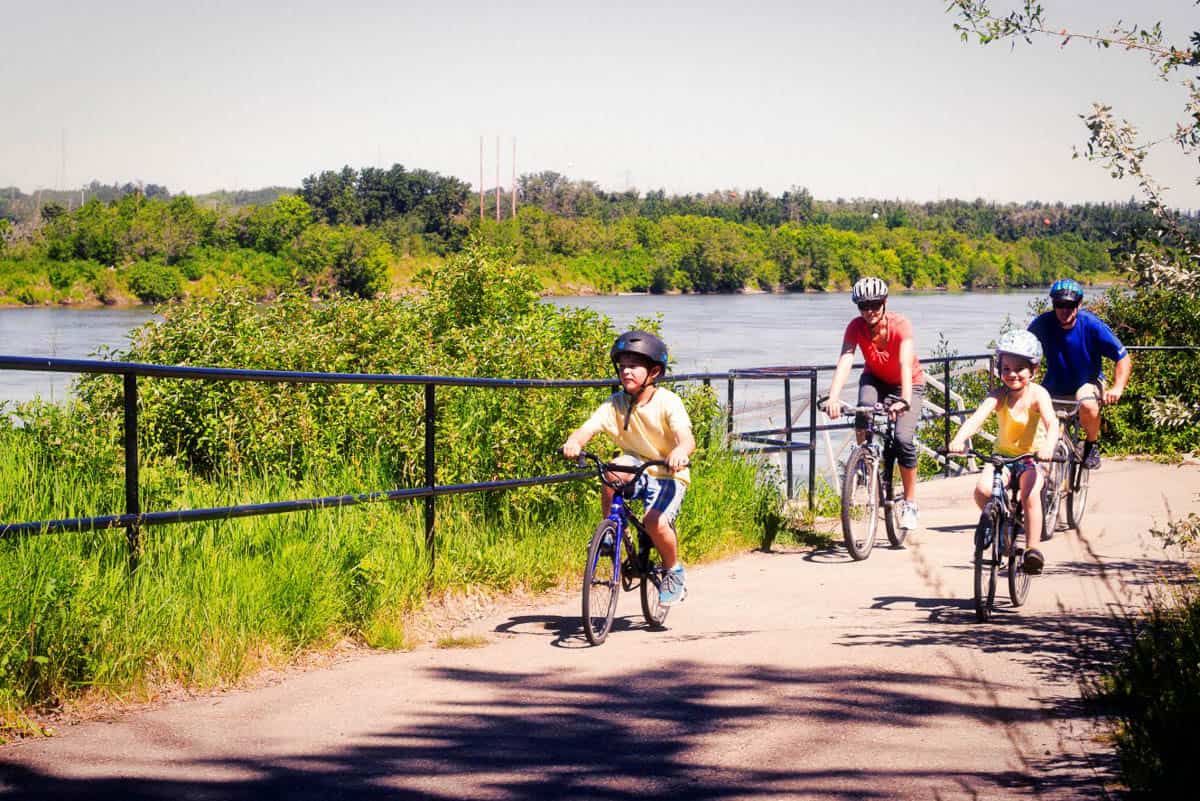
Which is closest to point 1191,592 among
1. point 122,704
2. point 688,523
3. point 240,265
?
point 688,523

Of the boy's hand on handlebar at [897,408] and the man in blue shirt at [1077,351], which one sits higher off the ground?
the man in blue shirt at [1077,351]

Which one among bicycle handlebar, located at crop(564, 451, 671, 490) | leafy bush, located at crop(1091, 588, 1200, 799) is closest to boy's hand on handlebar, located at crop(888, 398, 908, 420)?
bicycle handlebar, located at crop(564, 451, 671, 490)

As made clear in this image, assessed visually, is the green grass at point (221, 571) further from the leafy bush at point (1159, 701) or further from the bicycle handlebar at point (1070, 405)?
the leafy bush at point (1159, 701)

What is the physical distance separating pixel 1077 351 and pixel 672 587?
4.28m

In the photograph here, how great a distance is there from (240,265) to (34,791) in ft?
195

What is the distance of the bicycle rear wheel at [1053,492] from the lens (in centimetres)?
958

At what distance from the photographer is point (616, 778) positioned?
4082mm

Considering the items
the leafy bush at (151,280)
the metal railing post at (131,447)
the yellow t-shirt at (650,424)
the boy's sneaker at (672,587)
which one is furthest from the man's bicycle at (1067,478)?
the leafy bush at (151,280)

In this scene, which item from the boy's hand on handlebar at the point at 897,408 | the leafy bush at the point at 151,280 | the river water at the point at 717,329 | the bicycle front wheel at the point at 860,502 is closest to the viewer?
the bicycle front wheel at the point at 860,502

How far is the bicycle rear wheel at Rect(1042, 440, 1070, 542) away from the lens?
9578 millimetres

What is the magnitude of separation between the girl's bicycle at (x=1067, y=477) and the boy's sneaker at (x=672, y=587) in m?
3.94

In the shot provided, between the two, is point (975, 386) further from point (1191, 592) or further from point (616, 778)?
point (616, 778)

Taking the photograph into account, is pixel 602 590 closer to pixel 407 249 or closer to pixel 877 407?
pixel 877 407

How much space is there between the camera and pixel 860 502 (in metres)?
9.05
